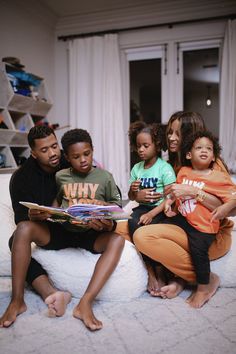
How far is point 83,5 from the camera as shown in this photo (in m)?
4.21

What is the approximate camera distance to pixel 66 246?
1471 mm

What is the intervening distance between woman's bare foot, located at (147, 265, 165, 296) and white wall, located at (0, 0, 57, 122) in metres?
3.25

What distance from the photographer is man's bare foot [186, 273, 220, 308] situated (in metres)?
1.37

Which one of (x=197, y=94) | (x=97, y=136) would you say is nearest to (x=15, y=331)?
(x=97, y=136)

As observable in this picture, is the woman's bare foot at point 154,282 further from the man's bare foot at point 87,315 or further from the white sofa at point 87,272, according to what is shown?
the man's bare foot at point 87,315

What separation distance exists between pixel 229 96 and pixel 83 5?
231 cm

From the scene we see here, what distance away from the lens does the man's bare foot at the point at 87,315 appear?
118 cm

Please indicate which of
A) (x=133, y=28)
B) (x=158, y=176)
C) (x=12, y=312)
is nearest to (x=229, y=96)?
(x=133, y=28)

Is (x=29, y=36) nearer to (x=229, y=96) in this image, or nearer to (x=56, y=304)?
(x=229, y=96)

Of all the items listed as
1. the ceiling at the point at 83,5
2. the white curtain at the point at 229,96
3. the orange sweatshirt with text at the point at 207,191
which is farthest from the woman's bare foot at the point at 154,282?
the ceiling at the point at 83,5

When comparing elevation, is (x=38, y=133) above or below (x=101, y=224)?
above

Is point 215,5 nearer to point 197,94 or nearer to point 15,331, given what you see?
point 197,94

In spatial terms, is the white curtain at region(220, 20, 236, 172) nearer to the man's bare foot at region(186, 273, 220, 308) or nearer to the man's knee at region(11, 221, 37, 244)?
the man's bare foot at region(186, 273, 220, 308)

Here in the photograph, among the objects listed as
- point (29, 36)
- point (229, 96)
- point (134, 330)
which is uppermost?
point (29, 36)
